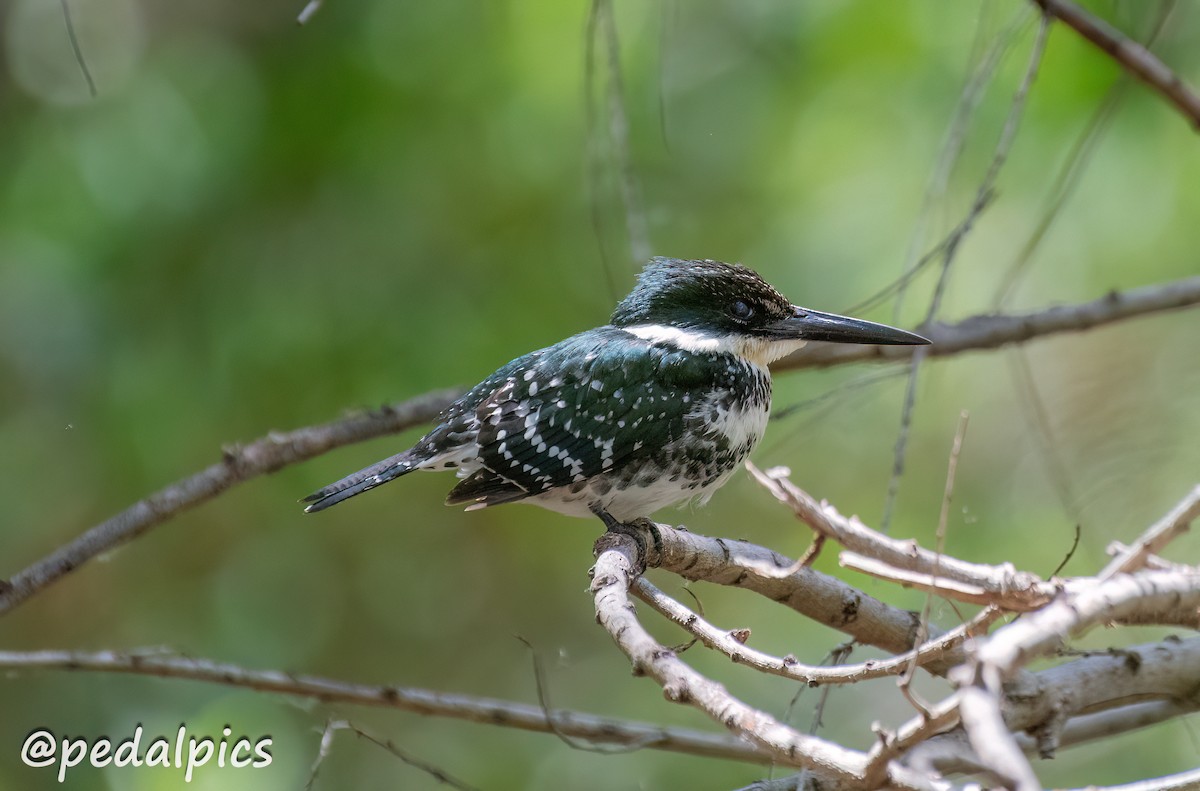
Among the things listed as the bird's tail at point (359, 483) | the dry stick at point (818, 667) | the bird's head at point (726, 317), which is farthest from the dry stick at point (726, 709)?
the bird's head at point (726, 317)

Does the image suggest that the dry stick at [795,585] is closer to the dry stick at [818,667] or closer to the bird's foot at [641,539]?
the bird's foot at [641,539]

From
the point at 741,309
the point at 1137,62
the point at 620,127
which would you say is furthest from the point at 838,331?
the point at 1137,62

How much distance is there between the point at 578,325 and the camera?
385 centimetres

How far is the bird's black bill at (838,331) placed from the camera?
2436 mm

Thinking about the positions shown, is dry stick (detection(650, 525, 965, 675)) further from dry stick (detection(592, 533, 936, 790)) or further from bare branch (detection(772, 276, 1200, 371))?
bare branch (detection(772, 276, 1200, 371))

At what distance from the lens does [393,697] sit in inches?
89.9

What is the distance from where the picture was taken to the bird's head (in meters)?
2.54

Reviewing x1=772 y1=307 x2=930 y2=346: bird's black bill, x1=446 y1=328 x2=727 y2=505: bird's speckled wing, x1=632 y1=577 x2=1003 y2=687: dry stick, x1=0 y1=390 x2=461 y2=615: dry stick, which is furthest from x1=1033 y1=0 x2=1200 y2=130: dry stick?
x1=0 y1=390 x2=461 y2=615: dry stick

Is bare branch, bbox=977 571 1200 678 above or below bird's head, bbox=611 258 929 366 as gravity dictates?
below

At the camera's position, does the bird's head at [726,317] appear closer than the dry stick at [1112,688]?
No

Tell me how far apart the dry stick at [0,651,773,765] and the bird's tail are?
35 centimetres

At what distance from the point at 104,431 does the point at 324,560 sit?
0.87 metres

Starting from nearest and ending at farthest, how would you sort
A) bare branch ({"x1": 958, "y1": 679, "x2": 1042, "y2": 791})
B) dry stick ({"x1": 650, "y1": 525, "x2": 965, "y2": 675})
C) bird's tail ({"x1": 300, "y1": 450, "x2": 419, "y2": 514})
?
bare branch ({"x1": 958, "y1": 679, "x2": 1042, "y2": 791})
dry stick ({"x1": 650, "y1": 525, "x2": 965, "y2": 675})
bird's tail ({"x1": 300, "y1": 450, "x2": 419, "y2": 514})

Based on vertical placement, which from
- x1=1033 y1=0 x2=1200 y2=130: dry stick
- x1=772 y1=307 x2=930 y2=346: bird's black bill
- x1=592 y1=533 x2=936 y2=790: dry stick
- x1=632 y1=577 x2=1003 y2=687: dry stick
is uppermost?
x1=1033 y1=0 x2=1200 y2=130: dry stick
